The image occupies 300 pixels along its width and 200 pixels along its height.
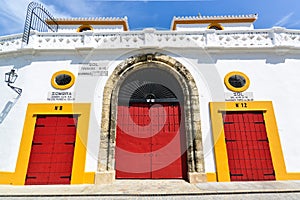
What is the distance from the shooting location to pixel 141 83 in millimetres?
8188

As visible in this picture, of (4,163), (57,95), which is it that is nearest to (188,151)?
(57,95)

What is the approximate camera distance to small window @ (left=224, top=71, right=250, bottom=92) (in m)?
6.71

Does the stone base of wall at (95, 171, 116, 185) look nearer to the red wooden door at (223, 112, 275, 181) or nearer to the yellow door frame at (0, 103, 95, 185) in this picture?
the yellow door frame at (0, 103, 95, 185)

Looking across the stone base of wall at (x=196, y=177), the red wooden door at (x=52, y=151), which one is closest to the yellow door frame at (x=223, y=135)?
the stone base of wall at (x=196, y=177)

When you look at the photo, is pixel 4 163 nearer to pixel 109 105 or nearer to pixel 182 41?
pixel 109 105

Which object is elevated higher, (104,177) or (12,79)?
(12,79)

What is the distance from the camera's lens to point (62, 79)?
704cm

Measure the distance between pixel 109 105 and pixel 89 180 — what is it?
259cm

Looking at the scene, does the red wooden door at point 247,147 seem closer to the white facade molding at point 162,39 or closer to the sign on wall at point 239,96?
the sign on wall at point 239,96

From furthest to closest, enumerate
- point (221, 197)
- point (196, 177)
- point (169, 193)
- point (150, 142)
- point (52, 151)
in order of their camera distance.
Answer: point (150, 142) → point (52, 151) → point (196, 177) → point (169, 193) → point (221, 197)

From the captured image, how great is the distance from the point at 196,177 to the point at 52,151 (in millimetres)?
4934

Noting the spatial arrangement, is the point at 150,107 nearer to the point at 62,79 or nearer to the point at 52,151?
the point at 62,79

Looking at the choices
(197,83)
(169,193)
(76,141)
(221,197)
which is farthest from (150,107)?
(221,197)

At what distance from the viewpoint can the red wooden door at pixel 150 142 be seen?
21.2ft
